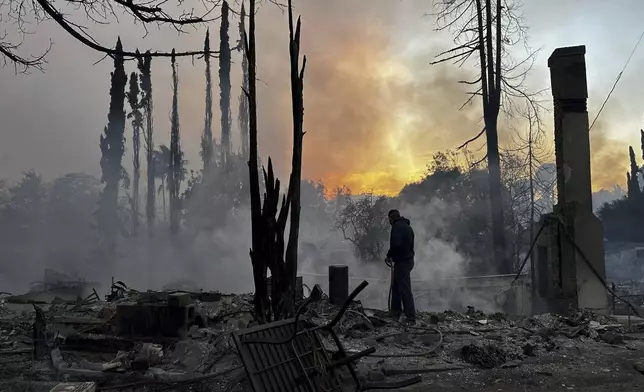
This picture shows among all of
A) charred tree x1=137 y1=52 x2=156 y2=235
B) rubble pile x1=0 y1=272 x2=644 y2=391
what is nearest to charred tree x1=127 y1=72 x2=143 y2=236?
charred tree x1=137 y1=52 x2=156 y2=235

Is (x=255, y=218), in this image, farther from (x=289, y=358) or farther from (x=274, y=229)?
(x=289, y=358)

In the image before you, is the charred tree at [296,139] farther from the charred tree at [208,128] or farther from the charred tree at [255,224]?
the charred tree at [208,128]

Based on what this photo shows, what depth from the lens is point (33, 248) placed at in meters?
32.4

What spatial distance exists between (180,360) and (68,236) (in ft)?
109

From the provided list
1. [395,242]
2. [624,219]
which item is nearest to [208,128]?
[624,219]

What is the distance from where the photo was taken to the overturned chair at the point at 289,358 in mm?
3549

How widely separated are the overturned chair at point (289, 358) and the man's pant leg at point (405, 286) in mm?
4157

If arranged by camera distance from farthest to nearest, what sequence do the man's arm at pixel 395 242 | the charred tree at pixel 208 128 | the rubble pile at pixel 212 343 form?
1. the charred tree at pixel 208 128
2. the man's arm at pixel 395 242
3. the rubble pile at pixel 212 343

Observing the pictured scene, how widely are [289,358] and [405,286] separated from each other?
4.71 metres

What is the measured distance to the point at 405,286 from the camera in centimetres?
815

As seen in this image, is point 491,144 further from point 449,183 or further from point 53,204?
point 53,204

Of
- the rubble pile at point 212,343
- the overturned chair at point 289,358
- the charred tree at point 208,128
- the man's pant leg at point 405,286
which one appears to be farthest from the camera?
the charred tree at point 208,128

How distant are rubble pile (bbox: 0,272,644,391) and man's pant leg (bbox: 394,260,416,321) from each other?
27cm

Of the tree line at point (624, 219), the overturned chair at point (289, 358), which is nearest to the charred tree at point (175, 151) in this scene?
the tree line at point (624, 219)
